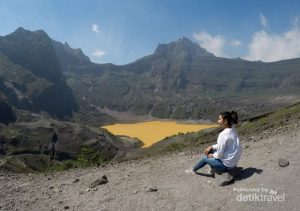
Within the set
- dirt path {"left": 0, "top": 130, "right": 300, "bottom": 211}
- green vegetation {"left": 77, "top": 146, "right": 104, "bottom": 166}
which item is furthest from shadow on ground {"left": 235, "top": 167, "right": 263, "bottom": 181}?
green vegetation {"left": 77, "top": 146, "right": 104, "bottom": 166}

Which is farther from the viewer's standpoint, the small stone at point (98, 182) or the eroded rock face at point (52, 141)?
the eroded rock face at point (52, 141)

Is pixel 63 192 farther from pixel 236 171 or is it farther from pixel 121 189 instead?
pixel 236 171

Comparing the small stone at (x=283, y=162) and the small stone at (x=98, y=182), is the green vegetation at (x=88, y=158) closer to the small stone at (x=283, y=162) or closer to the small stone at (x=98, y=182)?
the small stone at (x=98, y=182)

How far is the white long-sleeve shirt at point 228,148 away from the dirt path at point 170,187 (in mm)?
700

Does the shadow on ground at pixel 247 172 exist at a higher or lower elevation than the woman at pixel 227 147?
lower

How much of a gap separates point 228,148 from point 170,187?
7.87 feet

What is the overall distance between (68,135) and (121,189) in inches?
4000

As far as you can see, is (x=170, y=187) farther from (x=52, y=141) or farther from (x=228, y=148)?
(x=52, y=141)

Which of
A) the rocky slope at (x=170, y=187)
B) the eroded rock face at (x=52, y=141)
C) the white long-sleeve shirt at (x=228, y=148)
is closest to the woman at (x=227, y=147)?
the white long-sleeve shirt at (x=228, y=148)

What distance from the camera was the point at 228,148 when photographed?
13.8 metres

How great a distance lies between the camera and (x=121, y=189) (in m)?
15.3

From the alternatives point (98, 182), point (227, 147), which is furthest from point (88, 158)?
point (227, 147)

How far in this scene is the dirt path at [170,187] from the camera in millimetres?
12438

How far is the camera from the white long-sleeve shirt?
1365 cm
